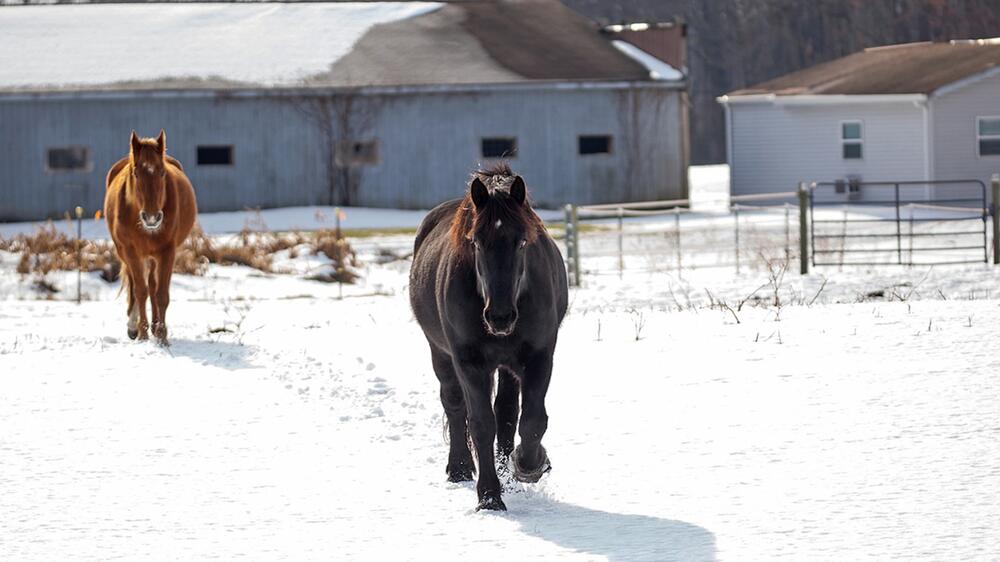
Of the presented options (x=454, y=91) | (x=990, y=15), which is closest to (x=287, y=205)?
(x=454, y=91)

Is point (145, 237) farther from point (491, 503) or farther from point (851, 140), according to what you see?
point (851, 140)

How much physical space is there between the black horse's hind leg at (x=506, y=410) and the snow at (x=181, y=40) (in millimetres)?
28591

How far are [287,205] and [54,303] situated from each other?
1794 cm

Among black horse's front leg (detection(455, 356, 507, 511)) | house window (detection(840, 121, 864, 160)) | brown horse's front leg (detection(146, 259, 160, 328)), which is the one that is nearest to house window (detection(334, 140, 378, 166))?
house window (detection(840, 121, 864, 160))

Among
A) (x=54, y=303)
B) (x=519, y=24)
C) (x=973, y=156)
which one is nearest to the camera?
(x=54, y=303)

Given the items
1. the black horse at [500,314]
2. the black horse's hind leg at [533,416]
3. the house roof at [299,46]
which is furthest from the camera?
the house roof at [299,46]

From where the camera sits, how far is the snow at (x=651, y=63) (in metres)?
37.7

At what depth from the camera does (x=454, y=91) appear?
1426 inches

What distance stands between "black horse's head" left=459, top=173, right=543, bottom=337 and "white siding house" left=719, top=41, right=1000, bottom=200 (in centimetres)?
2886

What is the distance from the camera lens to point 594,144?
124 feet

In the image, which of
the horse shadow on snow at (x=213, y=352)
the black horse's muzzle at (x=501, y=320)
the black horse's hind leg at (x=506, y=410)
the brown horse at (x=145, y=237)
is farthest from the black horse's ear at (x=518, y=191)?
the brown horse at (x=145, y=237)

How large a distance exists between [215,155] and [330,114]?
2.93 metres

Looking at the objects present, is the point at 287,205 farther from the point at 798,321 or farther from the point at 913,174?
the point at 798,321

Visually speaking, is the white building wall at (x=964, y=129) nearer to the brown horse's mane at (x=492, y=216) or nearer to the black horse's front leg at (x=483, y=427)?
the brown horse's mane at (x=492, y=216)
